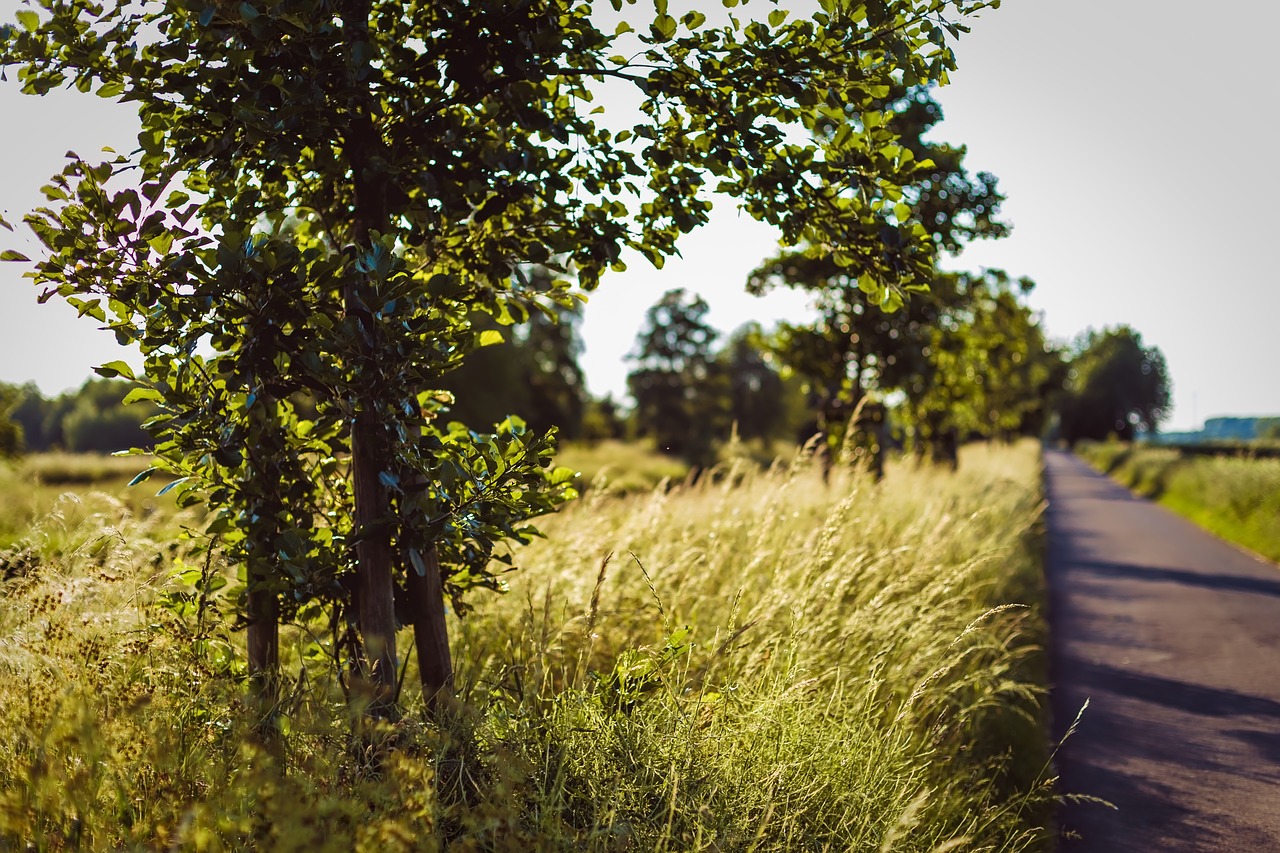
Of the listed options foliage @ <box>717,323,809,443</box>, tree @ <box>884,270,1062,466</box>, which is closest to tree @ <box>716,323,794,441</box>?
foliage @ <box>717,323,809,443</box>

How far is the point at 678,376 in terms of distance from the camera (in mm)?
55781

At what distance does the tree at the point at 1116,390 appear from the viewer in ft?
300

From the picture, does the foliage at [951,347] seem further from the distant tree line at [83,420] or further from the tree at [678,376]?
the distant tree line at [83,420]

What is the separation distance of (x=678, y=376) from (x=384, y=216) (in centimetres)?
5256

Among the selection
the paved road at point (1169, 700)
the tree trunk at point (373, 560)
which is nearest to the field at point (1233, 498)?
the paved road at point (1169, 700)

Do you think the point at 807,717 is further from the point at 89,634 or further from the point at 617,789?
the point at 89,634

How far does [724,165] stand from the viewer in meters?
3.39

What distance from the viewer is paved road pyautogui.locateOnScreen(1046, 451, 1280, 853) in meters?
4.38

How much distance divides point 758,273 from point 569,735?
11.6m

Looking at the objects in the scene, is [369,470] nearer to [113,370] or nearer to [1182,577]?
[113,370]

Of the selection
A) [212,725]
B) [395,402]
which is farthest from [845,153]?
[212,725]

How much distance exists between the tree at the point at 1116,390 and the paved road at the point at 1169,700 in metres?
85.4

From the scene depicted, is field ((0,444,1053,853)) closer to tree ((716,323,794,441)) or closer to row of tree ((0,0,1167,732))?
row of tree ((0,0,1167,732))

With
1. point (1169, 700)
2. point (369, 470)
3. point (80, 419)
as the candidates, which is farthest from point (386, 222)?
point (80, 419)
